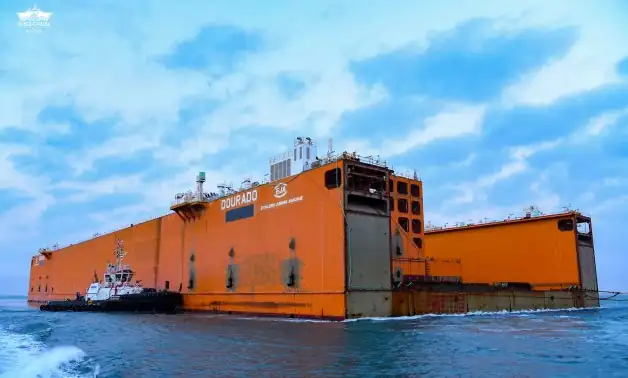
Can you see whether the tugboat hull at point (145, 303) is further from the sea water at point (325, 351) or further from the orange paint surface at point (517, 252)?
the orange paint surface at point (517, 252)

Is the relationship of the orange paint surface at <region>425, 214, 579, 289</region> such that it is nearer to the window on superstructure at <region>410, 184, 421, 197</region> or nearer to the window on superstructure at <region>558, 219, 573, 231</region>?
the window on superstructure at <region>558, 219, 573, 231</region>

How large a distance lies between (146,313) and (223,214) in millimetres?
9164

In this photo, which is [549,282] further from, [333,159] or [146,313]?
[146,313]

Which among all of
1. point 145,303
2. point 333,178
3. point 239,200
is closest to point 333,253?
point 333,178

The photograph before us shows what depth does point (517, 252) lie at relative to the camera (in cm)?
4081

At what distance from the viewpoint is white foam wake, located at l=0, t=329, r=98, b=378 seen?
11.2 meters

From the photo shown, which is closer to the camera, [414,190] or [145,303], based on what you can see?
[414,190]

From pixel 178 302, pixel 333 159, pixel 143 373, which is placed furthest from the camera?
pixel 178 302

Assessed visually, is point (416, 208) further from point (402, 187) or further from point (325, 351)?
point (325, 351)

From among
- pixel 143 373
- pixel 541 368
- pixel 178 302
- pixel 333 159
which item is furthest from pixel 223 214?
pixel 541 368

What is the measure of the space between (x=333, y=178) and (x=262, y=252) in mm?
6671

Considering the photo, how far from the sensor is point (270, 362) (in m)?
12.5

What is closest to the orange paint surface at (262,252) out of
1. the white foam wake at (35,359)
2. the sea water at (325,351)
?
the sea water at (325,351)

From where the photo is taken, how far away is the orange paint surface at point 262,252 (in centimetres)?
2448
